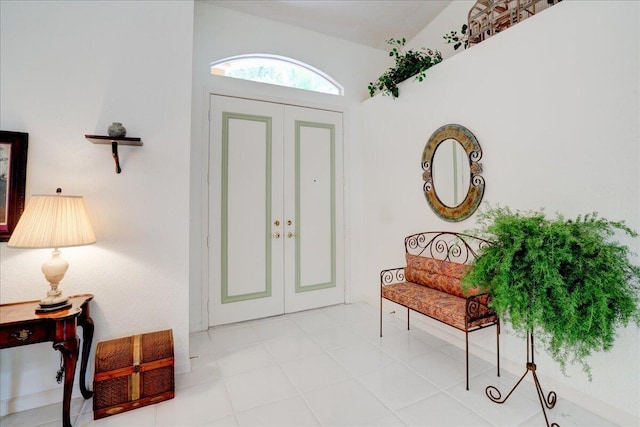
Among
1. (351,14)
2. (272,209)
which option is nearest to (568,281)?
(272,209)

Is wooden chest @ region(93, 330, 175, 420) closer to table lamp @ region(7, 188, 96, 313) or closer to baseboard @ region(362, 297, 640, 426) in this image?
table lamp @ region(7, 188, 96, 313)

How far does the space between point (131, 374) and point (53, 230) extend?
1020 mm

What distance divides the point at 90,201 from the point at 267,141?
74.6 inches

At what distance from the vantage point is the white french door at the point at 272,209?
3340mm

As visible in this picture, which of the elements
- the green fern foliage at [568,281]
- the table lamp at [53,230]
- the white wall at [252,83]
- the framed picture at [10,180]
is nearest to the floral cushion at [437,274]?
the green fern foliage at [568,281]

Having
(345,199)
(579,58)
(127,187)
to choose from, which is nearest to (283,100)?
(345,199)

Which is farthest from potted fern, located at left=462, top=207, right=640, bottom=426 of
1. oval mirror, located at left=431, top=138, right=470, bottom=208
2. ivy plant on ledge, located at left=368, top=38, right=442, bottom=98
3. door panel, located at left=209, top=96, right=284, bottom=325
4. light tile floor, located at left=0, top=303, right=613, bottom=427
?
door panel, located at left=209, top=96, right=284, bottom=325

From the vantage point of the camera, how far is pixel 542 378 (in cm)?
216

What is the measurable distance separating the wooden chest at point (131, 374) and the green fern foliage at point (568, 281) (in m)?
2.18

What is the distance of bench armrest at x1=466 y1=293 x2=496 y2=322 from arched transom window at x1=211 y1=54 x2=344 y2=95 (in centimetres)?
302

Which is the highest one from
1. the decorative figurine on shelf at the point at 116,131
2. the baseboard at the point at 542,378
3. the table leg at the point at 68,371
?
the decorative figurine on shelf at the point at 116,131

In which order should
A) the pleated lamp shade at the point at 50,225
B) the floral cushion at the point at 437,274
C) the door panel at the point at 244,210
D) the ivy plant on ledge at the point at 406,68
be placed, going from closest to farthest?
the pleated lamp shade at the point at 50,225 → the floral cushion at the point at 437,274 → the ivy plant on ledge at the point at 406,68 → the door panel at the point at 244,210

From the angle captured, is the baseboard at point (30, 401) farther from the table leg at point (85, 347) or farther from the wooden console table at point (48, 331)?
the wooden console table at point (48, 331)

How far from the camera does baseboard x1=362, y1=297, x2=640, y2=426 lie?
1802mm
